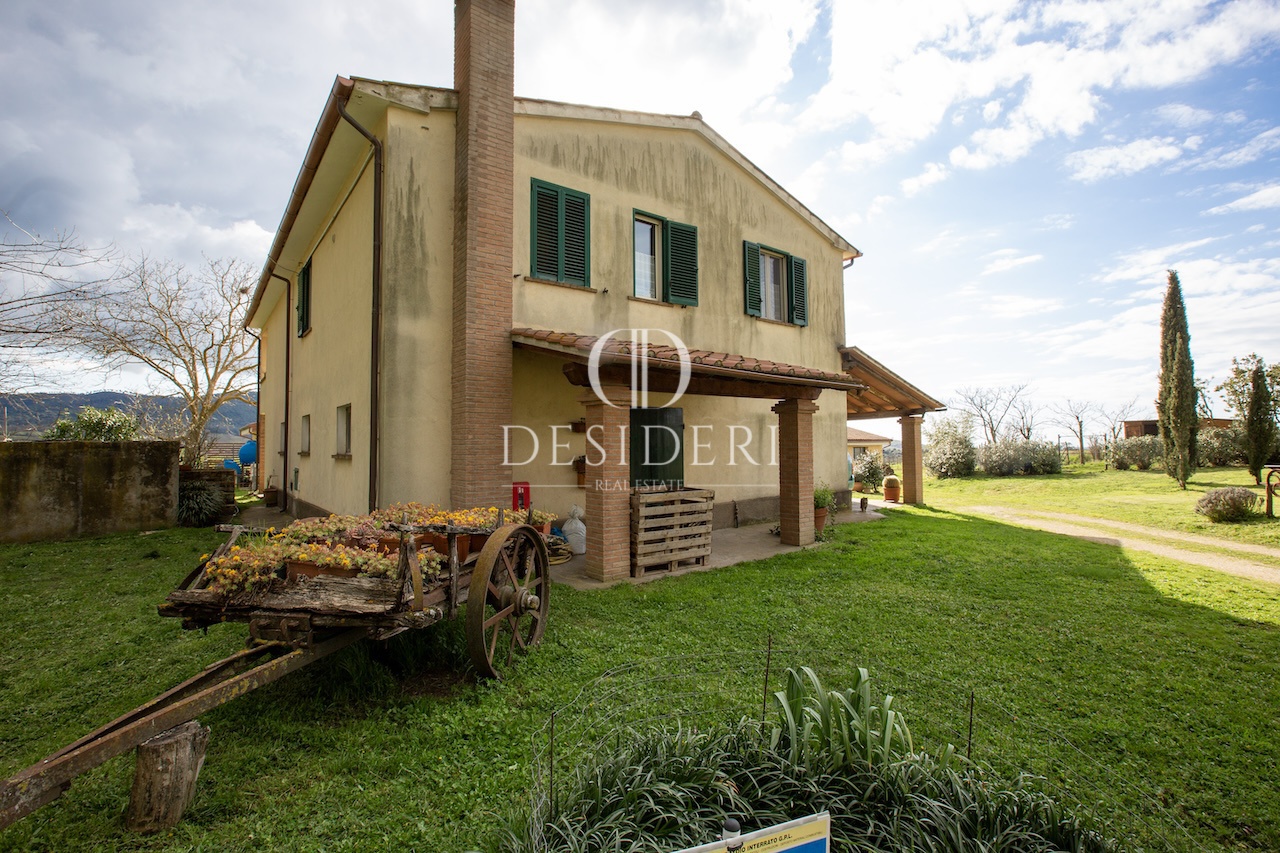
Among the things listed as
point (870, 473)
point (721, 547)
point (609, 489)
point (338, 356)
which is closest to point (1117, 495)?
point (870, 473)

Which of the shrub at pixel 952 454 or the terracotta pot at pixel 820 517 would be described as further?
the shrub at pixel 952 454

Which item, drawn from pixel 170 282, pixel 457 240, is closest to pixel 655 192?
pixel 457 240

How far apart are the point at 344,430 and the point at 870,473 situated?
57.3ft

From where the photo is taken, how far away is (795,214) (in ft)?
39.3

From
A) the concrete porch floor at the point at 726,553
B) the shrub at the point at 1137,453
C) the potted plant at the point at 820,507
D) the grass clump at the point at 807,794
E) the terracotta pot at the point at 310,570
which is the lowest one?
the concrete porch floor at the point at 726,553

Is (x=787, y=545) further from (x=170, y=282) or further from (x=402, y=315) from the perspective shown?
(x=170, y=282)

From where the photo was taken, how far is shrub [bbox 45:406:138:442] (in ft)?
46.0

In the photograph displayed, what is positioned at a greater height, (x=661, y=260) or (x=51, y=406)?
(x=661, y=260)

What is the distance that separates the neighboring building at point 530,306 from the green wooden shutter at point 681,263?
0.14 ft

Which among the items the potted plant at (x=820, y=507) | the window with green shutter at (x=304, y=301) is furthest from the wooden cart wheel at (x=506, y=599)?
the window with green shutter at (x=304, y=301)

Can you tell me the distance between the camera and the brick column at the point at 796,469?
8688mm

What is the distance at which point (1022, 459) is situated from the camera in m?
22.1

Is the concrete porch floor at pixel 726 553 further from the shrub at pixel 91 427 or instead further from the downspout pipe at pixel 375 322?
the shrub at pixel 91 427

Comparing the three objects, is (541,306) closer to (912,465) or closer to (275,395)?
(275,395)
